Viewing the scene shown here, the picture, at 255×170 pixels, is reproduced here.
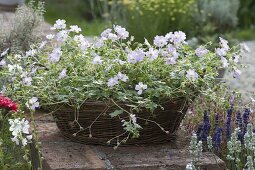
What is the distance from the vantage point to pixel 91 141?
309 cm

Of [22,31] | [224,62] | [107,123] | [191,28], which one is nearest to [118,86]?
[107,123]

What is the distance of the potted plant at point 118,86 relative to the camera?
2973mm

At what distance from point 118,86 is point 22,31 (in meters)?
1.33

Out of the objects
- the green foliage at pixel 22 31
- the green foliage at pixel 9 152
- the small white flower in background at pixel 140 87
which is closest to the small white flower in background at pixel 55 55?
the green foliage at pixel 9 152

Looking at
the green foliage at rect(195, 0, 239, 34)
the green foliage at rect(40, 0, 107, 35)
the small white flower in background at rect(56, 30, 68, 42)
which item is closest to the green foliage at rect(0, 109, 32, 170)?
the small white flower in background at rect(56, 30, 68, 42)

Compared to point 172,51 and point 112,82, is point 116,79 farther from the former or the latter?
point 172,51

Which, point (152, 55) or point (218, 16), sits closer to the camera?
point (152, 55)

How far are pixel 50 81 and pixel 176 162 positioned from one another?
2.28 feet

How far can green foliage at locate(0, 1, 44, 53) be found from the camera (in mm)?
4082

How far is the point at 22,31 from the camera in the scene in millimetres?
4137

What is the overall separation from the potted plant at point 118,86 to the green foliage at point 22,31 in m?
0.84

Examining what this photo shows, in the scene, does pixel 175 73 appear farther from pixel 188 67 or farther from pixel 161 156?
pixel 161 156

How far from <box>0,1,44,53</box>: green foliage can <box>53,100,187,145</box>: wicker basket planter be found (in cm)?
104

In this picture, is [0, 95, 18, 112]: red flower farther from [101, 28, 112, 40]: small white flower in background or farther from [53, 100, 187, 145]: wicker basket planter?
[101, 28, 112, 40]: small white flower in background
